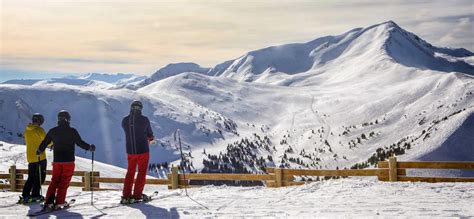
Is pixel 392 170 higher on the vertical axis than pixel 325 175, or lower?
higher

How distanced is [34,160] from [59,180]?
79.9 inches

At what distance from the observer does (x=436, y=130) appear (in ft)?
263

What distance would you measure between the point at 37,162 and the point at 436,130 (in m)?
77.2

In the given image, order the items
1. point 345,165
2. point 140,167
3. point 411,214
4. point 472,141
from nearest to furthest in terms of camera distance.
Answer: point 411,214 < point 140,167 < point 472,141 < point 345,165

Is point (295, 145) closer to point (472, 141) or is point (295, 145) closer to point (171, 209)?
point (472, 141)

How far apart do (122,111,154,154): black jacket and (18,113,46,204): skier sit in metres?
2.66

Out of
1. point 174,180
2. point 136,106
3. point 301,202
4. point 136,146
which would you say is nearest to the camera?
point 301,202

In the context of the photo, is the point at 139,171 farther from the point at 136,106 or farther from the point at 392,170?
the point at 392,170

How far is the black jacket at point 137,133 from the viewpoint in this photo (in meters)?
12.3

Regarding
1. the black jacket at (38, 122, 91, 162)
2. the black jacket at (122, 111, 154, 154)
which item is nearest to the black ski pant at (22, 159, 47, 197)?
the black jacket at (38, 122, 91, 162)

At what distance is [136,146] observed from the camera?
12.3 metres

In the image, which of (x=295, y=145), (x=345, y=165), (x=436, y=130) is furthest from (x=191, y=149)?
(x=436, y=130)

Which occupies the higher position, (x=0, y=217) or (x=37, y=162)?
(x=37, y=162)

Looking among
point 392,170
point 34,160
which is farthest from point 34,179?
point 392,170
